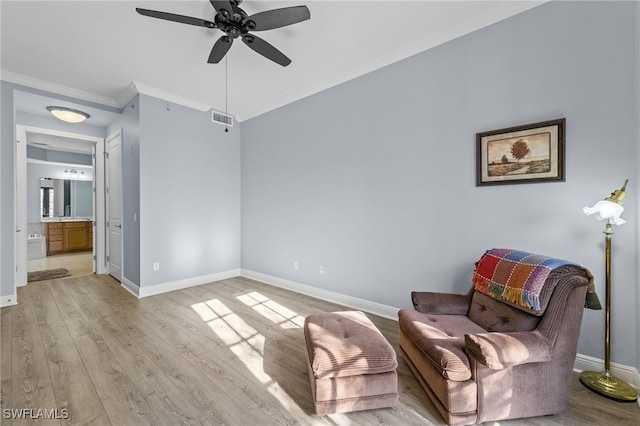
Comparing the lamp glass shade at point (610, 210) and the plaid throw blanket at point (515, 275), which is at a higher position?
the lamp glass shade at point (610, 210)

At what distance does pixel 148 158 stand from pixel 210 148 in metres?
0.99

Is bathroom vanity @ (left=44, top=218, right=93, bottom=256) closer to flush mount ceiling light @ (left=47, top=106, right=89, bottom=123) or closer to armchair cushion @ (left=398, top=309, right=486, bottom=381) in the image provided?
flush mount ceiling light @ (left=47, top=106, right=89, bottom=123)

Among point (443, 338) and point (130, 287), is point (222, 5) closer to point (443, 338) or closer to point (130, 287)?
point (443, 338)

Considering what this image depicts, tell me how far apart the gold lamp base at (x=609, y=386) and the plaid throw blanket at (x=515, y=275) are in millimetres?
821

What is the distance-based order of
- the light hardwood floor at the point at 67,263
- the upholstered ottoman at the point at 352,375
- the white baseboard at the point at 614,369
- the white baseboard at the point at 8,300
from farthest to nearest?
the light hardwood floor at the point at 67,263, the white baseboard at the point at 8,300, the white baseboard at the point at 614,369, the upholstered ottoman at the point at 352,375

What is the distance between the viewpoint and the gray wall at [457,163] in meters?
1.90

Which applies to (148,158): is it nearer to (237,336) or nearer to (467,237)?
(237,336)

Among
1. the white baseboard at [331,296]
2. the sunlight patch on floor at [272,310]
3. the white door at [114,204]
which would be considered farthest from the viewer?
the white door at [114,204]

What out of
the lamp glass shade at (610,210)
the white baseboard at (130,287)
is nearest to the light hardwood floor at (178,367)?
the white baseboard at (130,287)

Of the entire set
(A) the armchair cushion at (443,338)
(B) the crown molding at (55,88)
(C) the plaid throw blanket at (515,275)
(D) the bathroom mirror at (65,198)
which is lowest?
(A) the armchair cushion at (443,338)

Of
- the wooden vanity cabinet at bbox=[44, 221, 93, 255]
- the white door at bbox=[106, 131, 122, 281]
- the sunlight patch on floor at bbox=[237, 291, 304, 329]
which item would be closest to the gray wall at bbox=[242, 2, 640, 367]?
the sunlight patch on floor at bbox=[237, 291, 304, 329]

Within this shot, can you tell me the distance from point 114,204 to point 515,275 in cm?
566

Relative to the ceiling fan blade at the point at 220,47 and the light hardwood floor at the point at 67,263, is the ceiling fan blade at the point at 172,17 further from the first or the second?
the light hardwood floor at the point at 67,263

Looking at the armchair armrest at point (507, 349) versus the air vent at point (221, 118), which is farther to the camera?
the air vent at point (221, 118)
